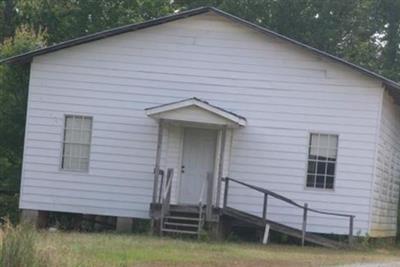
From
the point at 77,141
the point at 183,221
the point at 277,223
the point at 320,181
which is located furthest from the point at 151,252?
the point at 320,181

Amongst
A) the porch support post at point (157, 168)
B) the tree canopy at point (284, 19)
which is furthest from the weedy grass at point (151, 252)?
the tree canopy at point (284, 19)

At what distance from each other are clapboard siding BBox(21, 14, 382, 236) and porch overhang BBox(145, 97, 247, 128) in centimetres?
96

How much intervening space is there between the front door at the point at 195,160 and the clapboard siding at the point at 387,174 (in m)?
4.48

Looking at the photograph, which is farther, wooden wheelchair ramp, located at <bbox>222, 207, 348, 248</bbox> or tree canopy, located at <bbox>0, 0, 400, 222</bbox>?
tree canopy, located at <bbox>0, 0, 400, 222</bbox>

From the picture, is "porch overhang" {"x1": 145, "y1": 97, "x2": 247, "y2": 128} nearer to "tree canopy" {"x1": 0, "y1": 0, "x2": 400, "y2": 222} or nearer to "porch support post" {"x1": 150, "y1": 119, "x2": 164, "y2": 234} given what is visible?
"porch support post" {"x1": 150, "y1": 119, "x2": 164, "y2": 234}

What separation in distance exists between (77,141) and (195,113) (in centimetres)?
346

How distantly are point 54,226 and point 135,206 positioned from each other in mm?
2362

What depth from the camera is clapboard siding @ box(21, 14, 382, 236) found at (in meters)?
21.1

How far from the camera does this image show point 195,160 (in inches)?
845

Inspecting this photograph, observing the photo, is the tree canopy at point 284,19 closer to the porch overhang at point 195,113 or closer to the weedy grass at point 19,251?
the porch overhang at point 195,113

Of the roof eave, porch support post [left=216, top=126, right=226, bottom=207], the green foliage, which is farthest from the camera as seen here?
the green foliage

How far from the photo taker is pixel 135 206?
21.3m

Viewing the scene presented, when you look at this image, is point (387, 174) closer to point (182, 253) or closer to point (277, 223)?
point (277, 223)

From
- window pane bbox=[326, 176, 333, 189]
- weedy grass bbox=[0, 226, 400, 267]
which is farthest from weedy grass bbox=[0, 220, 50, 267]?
window pane bbox=[326, 176, 333, 189]
